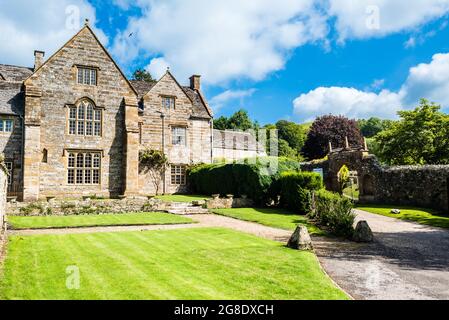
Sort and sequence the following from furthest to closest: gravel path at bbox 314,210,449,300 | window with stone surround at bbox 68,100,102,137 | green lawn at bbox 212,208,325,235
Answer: window with stone surround at bbox 68,100,102,137
green lawn at bbox 212,208,325,235
gravel path at bbox 314,210,449,300

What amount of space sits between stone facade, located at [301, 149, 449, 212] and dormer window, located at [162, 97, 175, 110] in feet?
55.6

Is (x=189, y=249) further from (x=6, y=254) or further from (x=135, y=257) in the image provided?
(x=6, y=254)

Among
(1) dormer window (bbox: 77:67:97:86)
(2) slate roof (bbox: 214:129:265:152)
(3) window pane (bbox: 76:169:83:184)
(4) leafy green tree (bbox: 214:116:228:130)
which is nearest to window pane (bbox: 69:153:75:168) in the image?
(3) window pane (bbox: 76:169:83:184)


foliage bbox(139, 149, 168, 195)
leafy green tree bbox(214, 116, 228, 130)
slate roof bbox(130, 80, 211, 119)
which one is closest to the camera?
foliage bbox(139, 149, 168, 195)

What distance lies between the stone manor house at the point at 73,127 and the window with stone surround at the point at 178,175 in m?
2.39

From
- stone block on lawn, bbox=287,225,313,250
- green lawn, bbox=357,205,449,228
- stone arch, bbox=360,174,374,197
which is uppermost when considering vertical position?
stone arch, bbox=360,174,374,197

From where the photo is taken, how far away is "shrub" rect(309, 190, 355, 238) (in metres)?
14.9

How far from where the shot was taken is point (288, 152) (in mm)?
82250

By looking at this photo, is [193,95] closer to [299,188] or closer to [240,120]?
Result: [299,188]

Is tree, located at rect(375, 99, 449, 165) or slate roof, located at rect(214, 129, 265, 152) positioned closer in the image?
tree, located at rect(375, 99, 449, 165)

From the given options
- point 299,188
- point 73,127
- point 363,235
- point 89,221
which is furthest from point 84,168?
point 363,235

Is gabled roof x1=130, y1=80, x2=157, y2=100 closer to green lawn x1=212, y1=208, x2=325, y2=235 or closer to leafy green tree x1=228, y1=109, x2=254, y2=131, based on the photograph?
green lawn x1=212, y1=208, x2=325, y2=235

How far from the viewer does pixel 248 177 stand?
26312 millimetres

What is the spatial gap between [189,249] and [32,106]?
22.4 m
